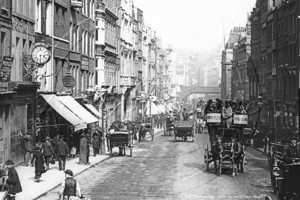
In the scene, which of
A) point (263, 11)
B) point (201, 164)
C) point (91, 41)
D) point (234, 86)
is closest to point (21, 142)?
point (201, 164)

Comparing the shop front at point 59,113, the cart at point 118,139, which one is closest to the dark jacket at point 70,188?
the shop front at point 59,113

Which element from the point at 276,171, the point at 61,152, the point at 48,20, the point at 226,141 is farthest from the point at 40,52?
the point at 276,171

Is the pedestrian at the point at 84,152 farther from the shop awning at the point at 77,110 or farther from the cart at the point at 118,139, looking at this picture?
the cart at the point at 118,139

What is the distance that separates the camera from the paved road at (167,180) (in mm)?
21250

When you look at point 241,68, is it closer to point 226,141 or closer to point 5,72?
point 226,141

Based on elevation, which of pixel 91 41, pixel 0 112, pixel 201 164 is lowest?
pixel 201 164

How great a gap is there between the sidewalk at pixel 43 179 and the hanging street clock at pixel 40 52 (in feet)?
18.1

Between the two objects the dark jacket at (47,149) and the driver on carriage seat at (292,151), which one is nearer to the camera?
the driver on carriage seat at (292,151)

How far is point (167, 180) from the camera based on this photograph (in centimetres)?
2519

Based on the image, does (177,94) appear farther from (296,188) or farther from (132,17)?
(296,188)

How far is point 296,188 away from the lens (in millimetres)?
16562

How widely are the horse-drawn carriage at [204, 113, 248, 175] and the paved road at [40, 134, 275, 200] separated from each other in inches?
27.5

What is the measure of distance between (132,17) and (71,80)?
44.4m

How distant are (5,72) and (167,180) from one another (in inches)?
352
